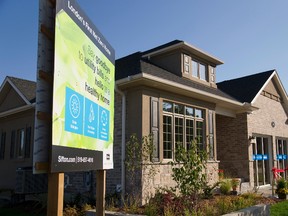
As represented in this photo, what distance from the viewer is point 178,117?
12.3 meters

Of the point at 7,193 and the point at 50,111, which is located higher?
the point at 50,111

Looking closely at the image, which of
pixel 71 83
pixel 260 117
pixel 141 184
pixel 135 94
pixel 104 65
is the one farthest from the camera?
pixel 260 117

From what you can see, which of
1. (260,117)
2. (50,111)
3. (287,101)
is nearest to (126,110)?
(50,111)

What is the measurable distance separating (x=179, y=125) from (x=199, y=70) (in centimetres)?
379

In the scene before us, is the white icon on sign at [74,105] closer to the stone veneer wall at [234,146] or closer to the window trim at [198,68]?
the window trim at [198,68]

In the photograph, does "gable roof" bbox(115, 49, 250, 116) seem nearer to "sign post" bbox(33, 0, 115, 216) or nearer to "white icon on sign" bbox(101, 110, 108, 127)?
"white icon on sign" bbox(101, 110, 108, 127)

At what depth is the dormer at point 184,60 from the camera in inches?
546

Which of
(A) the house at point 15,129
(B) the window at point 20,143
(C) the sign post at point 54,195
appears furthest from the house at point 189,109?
(C) the sign post at point 54,195

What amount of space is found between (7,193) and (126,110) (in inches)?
325

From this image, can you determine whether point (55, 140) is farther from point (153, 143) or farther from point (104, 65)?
point (153, 143)

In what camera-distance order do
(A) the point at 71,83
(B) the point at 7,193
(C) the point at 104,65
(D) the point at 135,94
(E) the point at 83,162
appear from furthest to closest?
(B) the point at 7,193, (D) the point at 135,94, (C) the point at 104,65, (E) the point at 83,162, (A) the point at 71,83

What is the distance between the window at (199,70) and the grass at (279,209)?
6.42 m

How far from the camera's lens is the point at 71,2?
15.1 ft

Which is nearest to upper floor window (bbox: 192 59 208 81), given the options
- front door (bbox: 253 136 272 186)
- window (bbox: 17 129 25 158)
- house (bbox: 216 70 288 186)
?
house (bbox: 216 70 288 186)
